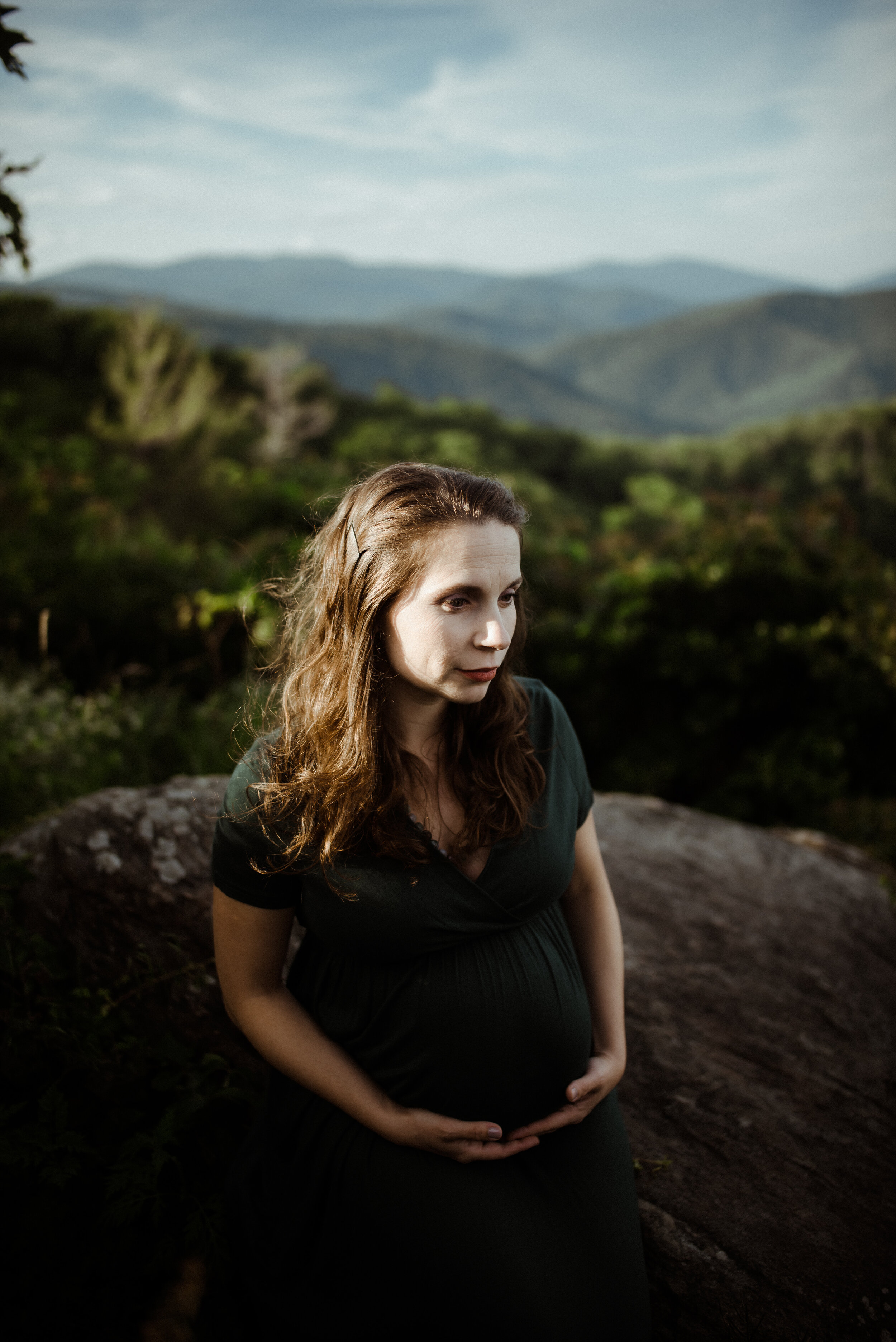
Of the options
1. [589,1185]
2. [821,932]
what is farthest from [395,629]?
[821,932]

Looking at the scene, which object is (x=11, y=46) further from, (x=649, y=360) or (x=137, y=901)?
(x=649, y=360)

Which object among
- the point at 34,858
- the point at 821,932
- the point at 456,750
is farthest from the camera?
the point at 821,932

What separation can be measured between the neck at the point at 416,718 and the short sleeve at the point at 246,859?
0.31 m

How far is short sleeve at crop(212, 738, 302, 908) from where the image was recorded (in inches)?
57.7

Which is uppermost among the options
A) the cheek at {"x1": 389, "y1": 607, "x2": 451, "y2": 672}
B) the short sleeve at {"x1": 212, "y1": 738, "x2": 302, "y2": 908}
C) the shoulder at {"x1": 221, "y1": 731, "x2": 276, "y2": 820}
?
the cheek at {"x1": 389, "y1": 607, "x2": 451, "y2": 672}

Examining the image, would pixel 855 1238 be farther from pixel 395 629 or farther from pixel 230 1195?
pixel 395 629

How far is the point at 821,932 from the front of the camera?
280cm

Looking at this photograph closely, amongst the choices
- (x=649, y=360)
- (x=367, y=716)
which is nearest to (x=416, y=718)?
(x=367, y=716)

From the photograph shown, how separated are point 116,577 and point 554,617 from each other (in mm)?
3239

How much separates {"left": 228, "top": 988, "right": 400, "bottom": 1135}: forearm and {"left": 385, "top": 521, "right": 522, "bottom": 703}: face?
2.42 feet

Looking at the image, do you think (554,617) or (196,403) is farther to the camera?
(196,403)

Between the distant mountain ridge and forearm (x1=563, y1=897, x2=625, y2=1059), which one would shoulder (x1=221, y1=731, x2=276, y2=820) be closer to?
forearm (x1=563, y1=897, x2=625, y2=1059)

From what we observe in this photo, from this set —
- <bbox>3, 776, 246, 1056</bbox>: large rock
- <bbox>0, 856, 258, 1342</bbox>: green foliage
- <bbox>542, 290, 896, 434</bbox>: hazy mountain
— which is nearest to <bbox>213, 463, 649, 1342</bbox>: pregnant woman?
<bbox>0, 856, 258, 1342</bbox>: green foliage

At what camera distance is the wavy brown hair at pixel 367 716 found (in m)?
1.45
